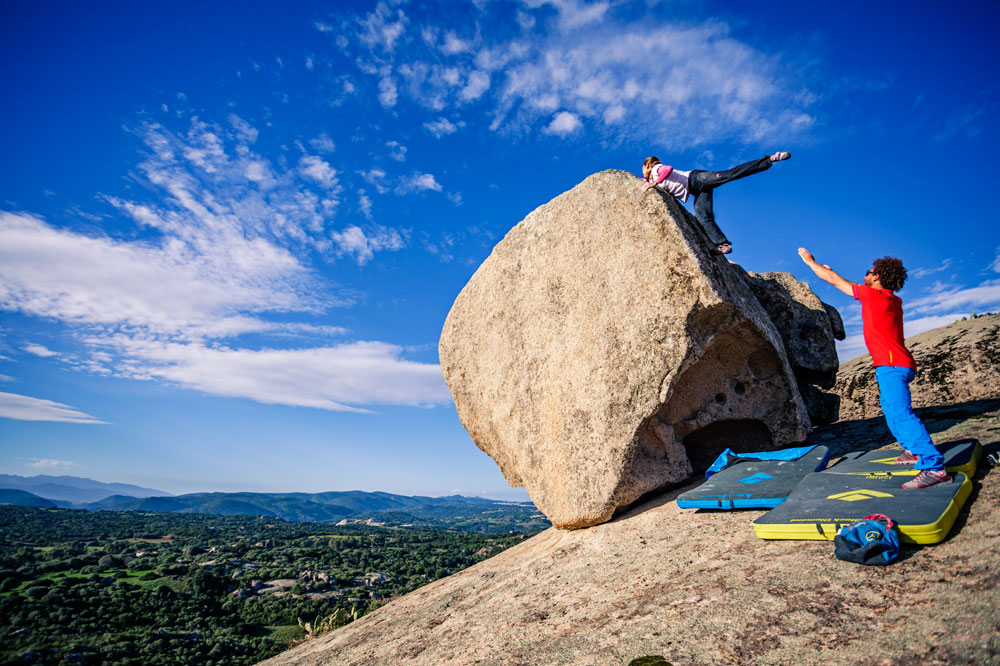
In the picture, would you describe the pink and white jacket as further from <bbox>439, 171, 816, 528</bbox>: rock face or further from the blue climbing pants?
the blue climbing pants

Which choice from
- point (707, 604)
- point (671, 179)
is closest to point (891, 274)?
point (671, 179)

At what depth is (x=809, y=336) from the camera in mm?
11305

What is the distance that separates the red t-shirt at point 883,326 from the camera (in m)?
5.86

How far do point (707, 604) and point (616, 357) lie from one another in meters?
4.25

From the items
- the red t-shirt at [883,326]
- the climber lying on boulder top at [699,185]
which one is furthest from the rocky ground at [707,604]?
the climber lying on boulder top at [699,185]

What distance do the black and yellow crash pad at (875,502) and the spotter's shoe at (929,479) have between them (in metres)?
0.07

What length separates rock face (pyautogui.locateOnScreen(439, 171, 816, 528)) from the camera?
7.83m

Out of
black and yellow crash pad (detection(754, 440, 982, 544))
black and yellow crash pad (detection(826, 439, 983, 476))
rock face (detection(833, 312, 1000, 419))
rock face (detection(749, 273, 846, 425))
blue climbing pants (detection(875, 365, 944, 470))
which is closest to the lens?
black and yellow crash pad (detection(754, 440, 982, 544))

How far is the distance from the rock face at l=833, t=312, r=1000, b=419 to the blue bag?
24.6ft

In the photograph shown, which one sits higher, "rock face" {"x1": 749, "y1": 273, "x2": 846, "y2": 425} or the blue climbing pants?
"rock face" {"x1": 749, "y1": 273, "x2": 846, "y2": 425}

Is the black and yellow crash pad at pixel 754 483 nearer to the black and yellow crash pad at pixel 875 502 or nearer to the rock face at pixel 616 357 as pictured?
the black and yellow crash pad at pixel 875 502

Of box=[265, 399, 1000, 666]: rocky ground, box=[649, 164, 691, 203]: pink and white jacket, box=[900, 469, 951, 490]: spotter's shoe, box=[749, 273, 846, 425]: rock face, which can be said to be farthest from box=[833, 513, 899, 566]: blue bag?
box=[749, 273, 846, 425]: rock face

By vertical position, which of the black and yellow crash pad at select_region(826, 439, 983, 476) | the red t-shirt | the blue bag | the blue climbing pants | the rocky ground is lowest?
the rocky ground

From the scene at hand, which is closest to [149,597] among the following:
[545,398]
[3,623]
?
[3,623]
